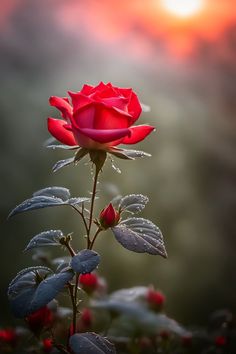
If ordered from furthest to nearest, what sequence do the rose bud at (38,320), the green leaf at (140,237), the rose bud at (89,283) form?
A: the rose bud at (89,283)
the rose bud at (38,320)
the green leaf at (140,237)

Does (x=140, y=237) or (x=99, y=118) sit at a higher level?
(x=99, y=118)

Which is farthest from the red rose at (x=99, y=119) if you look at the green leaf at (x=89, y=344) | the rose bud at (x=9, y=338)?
the rose bud at (x=9, y=338)

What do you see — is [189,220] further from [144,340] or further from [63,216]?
[144,340]

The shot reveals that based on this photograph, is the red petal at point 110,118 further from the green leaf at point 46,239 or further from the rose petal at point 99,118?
the green leaf at point 46,239

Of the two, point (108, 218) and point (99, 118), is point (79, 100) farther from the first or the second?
point (108, 218)

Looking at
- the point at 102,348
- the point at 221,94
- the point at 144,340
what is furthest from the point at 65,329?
the point at 221,94

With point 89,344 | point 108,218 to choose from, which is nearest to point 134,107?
point 108,218

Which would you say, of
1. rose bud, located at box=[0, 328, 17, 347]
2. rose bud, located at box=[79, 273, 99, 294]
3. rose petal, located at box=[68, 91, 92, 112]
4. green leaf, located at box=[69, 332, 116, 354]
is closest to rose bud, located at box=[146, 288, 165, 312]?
rose bud, located at box=[79, 273, 99, 294]
